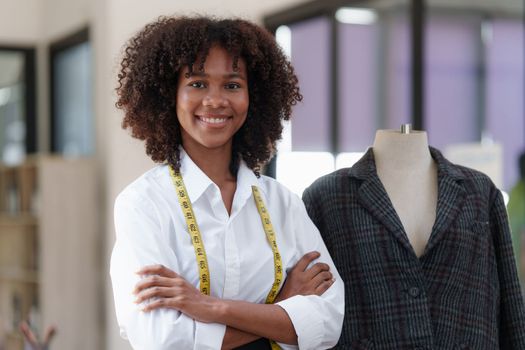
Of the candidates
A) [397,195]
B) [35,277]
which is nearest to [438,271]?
[397,195]

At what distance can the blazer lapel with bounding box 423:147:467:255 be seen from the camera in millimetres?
2160

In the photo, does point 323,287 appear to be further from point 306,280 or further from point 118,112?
point 118,112

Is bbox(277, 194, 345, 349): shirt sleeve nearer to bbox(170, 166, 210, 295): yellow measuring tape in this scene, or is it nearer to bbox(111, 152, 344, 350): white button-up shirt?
bbox(111, 152, 344, 350): white button-up shirt

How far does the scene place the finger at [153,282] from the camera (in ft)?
5.70

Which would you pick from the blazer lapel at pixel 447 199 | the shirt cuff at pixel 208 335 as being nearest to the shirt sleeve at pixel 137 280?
the shirt cuff at pixel 208 335

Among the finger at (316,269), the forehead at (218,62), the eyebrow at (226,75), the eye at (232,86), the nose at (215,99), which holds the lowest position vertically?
the finger at (316,269)

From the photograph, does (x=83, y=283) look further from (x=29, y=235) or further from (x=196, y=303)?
(x=196, y=303)

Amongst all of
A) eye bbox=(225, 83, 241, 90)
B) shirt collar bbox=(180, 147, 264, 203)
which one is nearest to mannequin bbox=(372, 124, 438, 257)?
shirt collar bbox=(180, 147, 264, 203)

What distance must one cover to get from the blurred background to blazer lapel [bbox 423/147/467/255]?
2.66m

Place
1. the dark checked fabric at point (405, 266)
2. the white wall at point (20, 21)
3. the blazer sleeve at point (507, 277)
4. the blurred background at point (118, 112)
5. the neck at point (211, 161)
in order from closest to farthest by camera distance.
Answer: the neck at point (211, 161) < the dark checked fabric at point (405, 266) < the blazer sleeve at point (507, 277) < the blurred background at point (118, 112) < the white wall at point (20, 21)

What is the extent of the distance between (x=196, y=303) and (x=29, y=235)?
5.10 m

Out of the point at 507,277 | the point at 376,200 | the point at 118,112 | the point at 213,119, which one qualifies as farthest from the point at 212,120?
the point at 118,112

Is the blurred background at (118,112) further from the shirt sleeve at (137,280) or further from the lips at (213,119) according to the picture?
the shirt sleeve at (137,280)

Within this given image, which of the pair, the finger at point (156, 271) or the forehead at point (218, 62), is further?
the forehead at point (218, 62)
